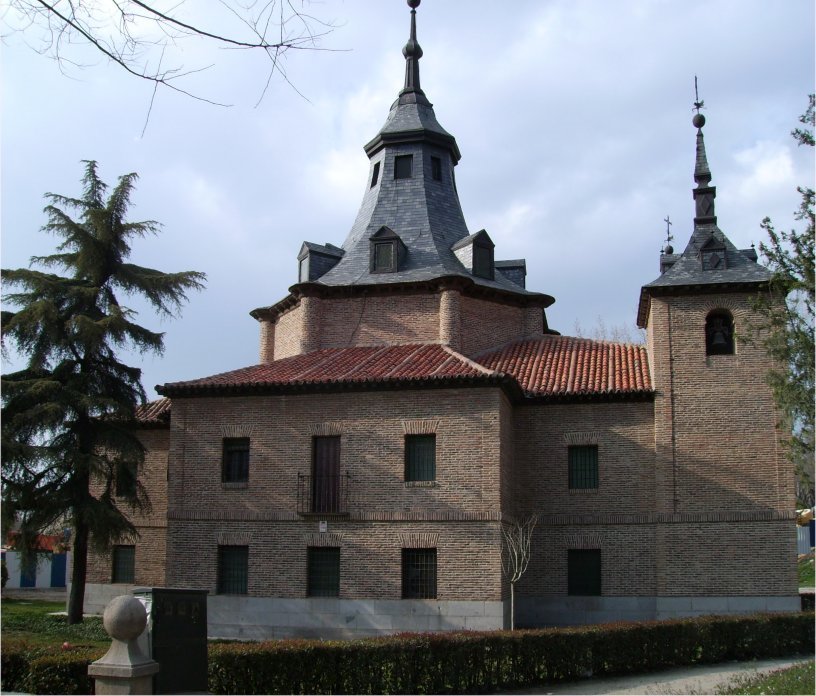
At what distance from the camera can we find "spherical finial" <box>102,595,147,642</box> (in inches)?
335

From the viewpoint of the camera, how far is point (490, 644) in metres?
13.2

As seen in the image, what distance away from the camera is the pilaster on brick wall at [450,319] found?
927 inches

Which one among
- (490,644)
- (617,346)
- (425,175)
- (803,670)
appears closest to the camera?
(803,670)

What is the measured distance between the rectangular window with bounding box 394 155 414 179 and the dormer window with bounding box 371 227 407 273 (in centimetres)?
333

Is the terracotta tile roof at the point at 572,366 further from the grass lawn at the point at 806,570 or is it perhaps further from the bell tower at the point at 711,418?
the grass lawn at the point at 806,570

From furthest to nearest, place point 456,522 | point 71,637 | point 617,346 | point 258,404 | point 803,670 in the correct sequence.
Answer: point 617,346, point 258,404, point 456,522, point 71,637, point 803,670

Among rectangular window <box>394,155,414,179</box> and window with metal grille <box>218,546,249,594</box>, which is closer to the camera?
window with metal grille <box>218,546,249,594</box>

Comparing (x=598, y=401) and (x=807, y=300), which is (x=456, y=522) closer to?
(x=598, y=401)

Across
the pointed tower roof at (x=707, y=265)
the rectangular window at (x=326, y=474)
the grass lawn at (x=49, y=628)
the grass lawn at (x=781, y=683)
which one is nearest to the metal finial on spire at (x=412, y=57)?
the pointed tower roof at (x=707, y=265)

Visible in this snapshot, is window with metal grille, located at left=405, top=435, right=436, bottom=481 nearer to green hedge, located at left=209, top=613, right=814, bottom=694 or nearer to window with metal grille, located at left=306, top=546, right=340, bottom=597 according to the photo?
window with metal grille, located at left=306, top=546, right=340, bottom=597

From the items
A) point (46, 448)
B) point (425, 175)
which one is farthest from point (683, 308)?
point (46, 448)

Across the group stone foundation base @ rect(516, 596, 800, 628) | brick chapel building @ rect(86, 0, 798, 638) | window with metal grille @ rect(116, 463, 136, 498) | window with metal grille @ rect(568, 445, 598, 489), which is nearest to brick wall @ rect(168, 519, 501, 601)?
brick chapel building @ rect(86, 0, 798, 638)

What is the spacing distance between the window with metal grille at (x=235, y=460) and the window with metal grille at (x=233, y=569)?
164 cm

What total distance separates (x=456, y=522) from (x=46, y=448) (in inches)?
371
